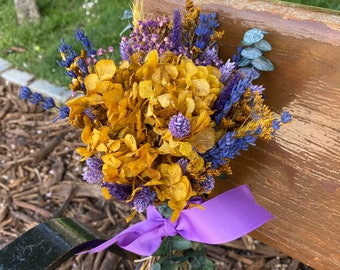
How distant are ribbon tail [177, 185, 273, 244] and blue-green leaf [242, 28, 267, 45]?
0.40m

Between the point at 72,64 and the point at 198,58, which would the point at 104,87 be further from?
the point at 198,58

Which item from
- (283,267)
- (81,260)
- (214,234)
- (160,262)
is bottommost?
(81,260)

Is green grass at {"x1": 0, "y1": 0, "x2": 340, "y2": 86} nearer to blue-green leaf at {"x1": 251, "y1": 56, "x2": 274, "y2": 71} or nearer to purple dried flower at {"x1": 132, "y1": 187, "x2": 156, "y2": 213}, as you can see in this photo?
blue-green leaf at {"x1": 251, "y1": 56, "x2": 274, "y2": 71}

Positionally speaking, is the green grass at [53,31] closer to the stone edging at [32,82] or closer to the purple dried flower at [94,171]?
the stone edging at [32,82]

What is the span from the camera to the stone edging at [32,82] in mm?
2891

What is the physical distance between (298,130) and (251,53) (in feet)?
0.79

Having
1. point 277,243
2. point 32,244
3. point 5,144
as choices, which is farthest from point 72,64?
point 5,144

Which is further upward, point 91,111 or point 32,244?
point 91,111

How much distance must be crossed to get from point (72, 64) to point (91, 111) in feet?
0.40

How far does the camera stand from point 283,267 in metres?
2.01

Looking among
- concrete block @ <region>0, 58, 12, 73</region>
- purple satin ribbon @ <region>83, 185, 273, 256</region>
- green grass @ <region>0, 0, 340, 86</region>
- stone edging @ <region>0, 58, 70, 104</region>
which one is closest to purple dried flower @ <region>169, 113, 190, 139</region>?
purple satin ribbon @ <region>83, 185, 273, 256</region>

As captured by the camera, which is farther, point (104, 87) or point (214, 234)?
point (214, 234)

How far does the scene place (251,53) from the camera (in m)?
1.10

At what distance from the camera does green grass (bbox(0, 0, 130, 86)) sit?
309 centimetres
